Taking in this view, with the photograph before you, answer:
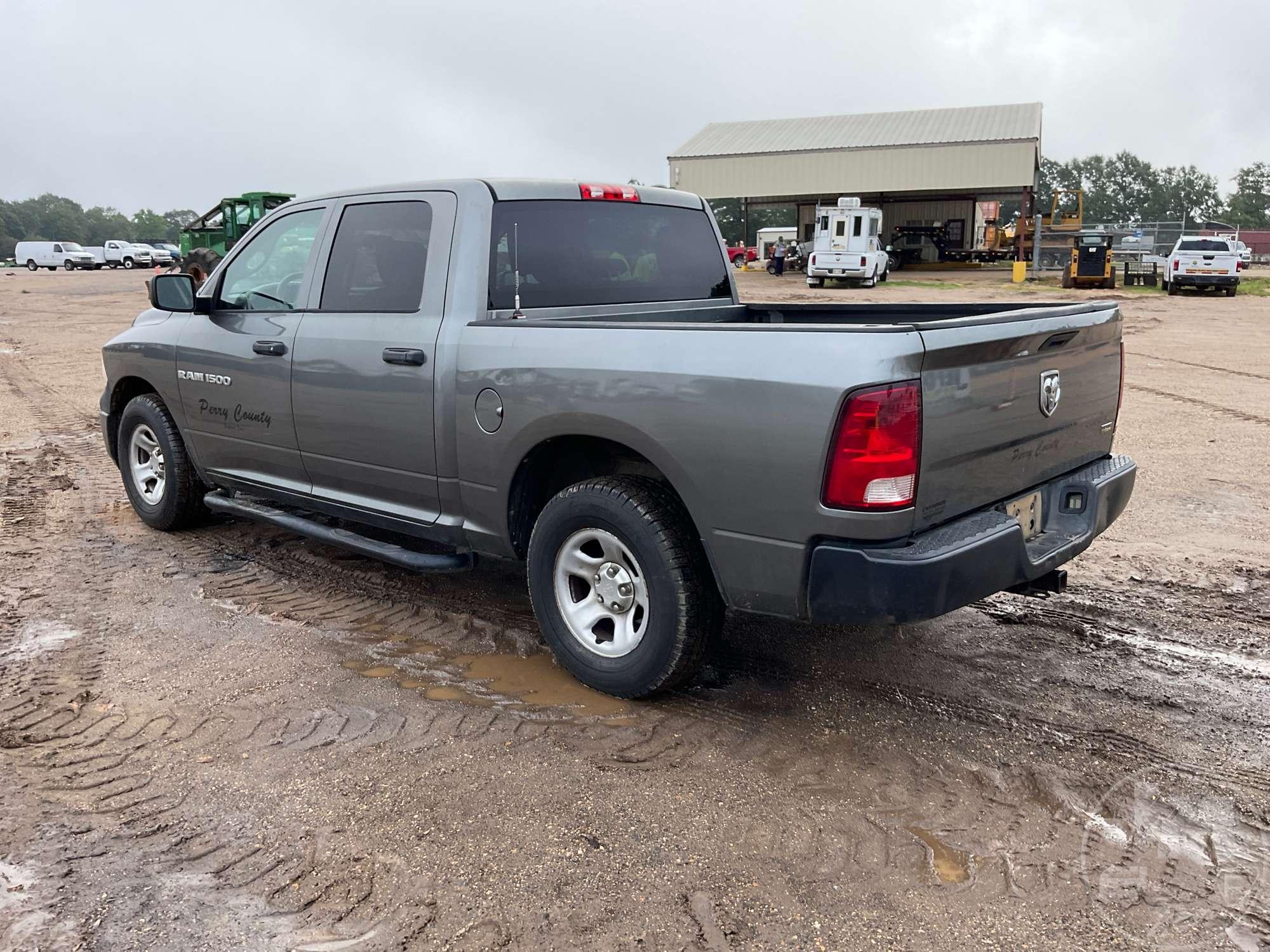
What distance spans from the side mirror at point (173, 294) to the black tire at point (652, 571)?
2.63m

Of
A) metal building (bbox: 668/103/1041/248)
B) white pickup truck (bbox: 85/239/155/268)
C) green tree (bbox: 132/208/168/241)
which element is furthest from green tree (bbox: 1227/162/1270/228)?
green tree (bbox: 132/208/168/241)

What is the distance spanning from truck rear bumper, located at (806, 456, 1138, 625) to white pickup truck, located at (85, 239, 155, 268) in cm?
5587

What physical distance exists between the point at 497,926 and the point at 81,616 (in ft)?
10.3

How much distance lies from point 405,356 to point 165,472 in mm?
2483

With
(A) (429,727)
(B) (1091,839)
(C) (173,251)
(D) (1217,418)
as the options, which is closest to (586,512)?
(A) (429,727)

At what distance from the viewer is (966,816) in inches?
120

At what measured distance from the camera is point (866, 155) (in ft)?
125

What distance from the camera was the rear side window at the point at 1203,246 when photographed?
28406mm

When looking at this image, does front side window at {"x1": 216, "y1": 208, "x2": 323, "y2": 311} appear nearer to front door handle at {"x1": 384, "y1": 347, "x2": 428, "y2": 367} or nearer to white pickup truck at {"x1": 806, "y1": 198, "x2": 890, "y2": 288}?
front door handle at {"x1": 384, "y1": 347, "x2": 428, "y2": 367}

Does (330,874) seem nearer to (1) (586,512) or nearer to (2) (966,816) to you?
(1) (586,512)

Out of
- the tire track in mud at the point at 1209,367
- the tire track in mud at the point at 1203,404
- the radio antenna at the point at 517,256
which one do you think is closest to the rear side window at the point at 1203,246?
the tire track in mud at the point at 1209,367

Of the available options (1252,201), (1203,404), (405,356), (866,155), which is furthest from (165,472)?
(1252,201)

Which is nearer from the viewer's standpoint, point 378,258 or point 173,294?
point 378,258

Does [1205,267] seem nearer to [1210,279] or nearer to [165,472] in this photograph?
[1210,279]
